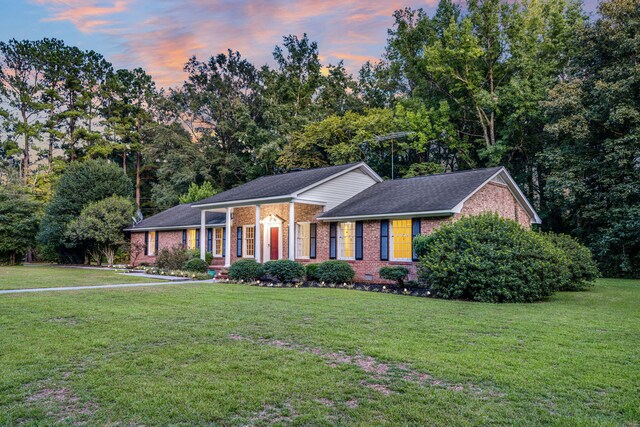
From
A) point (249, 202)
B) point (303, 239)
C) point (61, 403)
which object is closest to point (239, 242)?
point (249, 202)

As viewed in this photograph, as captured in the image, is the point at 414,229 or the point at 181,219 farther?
the point at 181,219

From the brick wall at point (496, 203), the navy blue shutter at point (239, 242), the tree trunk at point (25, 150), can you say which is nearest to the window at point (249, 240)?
the navy blue shutter at point (239, 242)

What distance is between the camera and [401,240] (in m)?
17.8

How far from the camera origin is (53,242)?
3184cm

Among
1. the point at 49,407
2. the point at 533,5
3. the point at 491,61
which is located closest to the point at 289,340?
the point at 49,407

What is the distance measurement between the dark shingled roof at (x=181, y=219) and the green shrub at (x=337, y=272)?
30.2 feet

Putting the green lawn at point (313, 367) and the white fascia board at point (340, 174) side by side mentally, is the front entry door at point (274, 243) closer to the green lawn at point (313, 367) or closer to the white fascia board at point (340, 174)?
the white fascia board at point (340, 174)

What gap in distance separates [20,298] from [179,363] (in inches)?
333

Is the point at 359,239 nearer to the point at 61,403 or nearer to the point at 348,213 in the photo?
the point at 348,213

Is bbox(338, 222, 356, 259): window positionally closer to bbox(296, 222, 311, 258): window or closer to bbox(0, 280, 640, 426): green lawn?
bbox(296, 222, 311, 258): window

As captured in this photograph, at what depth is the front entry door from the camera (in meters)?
23.0

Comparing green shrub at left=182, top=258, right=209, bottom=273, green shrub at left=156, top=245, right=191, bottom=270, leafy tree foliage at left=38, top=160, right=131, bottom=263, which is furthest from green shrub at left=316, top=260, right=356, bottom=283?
leafy tree foliage at left=38, top=160, right=131, bottom=263

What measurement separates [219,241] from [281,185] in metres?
5.57

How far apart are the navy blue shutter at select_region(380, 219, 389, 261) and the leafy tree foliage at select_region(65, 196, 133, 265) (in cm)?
1997
